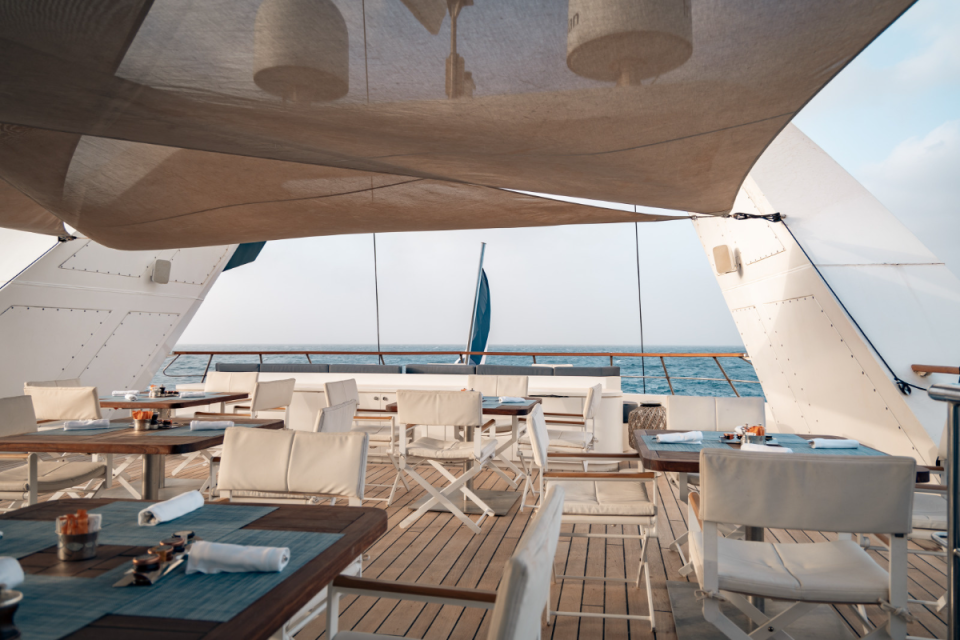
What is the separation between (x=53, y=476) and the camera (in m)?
3.06

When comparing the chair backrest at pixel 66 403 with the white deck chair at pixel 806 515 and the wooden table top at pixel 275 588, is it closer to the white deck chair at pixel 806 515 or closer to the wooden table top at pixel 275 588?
the wooden table top at pixel 275 588

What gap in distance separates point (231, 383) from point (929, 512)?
203 inches

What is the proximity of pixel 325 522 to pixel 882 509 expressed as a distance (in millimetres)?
1509

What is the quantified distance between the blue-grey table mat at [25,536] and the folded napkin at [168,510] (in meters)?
0.19

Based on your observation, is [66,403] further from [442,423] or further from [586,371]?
[586,371]

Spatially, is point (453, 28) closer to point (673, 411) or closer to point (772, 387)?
point (673, 411)

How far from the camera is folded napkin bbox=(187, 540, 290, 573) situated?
1187 mm

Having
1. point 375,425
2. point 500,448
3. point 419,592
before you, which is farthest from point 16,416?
point 419,592

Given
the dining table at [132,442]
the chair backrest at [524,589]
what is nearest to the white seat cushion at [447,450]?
the dining table at [132,442]

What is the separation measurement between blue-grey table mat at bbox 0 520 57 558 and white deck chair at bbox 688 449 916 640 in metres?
1.69

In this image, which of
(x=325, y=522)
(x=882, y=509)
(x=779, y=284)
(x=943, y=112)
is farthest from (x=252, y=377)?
(x=943, y=112)

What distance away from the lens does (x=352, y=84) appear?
146 cm

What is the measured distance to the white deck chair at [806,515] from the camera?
63.8 inches

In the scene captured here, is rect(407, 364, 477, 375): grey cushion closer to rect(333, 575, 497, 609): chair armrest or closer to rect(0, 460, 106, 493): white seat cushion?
rect(0, 460, 106, 493): white seat cushion
